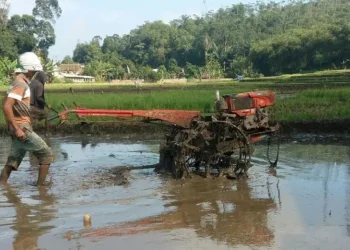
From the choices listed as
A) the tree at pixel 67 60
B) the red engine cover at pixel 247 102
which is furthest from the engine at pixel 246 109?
the tree at pixel 67 60

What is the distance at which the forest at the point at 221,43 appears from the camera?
6931 centimetres

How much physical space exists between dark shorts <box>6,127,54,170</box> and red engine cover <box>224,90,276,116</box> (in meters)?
2.50

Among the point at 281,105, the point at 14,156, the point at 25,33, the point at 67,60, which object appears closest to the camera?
the point at 14,156

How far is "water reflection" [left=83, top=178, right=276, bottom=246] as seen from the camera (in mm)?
4551

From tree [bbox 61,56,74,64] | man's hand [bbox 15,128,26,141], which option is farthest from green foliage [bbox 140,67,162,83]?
man's hand [bbox 15,128,26,141]

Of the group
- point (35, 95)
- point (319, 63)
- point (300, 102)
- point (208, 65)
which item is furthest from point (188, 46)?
point (35, 95)

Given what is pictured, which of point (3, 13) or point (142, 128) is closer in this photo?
point (142, 128)

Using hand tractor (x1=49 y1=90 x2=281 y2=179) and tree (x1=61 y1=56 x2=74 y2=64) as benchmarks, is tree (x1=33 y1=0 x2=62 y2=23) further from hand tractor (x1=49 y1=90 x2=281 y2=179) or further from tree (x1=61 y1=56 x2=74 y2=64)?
hand tractor (x1=49 y1=90 x2=281 y2=179)

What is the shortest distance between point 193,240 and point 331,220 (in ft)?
4.84

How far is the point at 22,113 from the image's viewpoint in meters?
6.11

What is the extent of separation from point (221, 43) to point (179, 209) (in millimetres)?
103851

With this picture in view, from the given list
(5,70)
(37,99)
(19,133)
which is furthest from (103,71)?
(19,133)

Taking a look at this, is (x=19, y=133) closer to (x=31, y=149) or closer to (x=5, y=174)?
Result: (x=31, y=149)

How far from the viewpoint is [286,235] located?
450 cm
